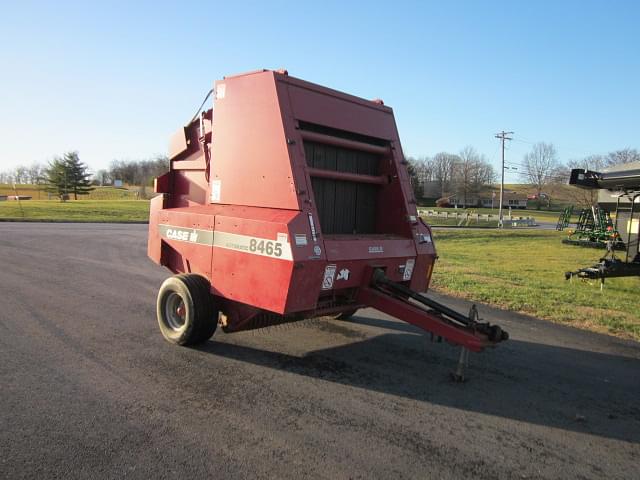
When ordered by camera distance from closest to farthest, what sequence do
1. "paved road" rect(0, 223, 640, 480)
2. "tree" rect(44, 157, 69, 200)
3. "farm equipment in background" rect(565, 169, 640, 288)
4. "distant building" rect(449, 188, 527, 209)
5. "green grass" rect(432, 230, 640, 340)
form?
"paved road" rect(0, 223, 640, 480)
"green grass" rect(432, 230, 640, 340)
"farm equipment in background" rect(565, 169, 640, 288)
"tree" rect(44, 157, 69, 200)
"distant building" rect(449, 188, 527, 209)

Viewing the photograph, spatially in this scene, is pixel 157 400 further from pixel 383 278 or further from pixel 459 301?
pixel 459 301

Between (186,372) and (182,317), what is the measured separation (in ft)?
3.34

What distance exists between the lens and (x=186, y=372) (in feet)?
15.2

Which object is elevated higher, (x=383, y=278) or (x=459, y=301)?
(x=383, y=278)

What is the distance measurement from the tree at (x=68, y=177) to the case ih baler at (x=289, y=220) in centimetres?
7926

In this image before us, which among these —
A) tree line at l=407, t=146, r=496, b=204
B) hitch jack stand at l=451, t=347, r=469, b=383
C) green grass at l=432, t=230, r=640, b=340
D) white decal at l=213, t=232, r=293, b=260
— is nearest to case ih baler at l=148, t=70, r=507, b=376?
white decal at l=213, t=232, r=293, b=260

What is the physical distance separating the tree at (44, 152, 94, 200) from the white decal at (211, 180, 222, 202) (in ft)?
260

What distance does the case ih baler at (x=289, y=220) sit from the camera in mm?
4492

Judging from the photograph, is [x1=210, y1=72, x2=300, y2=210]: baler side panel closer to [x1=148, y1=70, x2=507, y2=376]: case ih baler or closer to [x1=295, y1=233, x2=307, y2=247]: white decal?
[x1=148, y1=70, x2=507, y2=376]: case ih baler

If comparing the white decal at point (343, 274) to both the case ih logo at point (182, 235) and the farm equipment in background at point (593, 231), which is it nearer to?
the case ih logo at point (182, 235)

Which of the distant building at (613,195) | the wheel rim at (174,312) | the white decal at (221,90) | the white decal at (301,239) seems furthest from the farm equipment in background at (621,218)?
the wheel rim at (174,312)

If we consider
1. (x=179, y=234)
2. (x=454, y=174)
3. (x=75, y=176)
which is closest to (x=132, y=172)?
(x=75, y=176)

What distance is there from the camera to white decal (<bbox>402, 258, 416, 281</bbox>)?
5.43m

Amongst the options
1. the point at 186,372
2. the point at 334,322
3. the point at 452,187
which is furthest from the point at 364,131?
the point at 452,187
